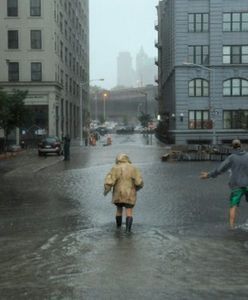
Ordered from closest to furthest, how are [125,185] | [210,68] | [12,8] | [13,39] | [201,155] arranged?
[125,185] → [201,155] → [210,68] → [12,8] → [13,39]

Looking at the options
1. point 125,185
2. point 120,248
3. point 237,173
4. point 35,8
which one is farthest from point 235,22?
point 120,248

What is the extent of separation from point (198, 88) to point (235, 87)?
4052 mm

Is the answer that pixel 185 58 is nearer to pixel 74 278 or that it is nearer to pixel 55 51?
pixel 55 51

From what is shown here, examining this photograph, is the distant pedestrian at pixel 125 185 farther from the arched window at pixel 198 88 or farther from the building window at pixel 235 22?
the building window at pixel 235 22

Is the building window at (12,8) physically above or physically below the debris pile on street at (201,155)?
above

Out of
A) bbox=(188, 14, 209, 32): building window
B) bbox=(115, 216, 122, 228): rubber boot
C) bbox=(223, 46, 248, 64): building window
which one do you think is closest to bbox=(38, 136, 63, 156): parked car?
bbox=(188, 14, 209, 32): building window

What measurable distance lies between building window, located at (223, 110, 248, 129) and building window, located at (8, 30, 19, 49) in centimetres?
2443

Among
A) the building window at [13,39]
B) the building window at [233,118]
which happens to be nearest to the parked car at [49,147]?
the building window at [13,39]

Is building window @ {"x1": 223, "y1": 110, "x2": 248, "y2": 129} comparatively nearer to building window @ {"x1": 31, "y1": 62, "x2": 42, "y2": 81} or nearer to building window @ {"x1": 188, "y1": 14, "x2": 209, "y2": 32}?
building window @ {"x1": 188, "y1": 14, "x2": 209, "y2": 32}

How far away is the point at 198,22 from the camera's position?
68.7 metres

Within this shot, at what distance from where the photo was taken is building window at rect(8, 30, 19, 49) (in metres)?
70.0

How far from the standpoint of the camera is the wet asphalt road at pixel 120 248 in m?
7.45

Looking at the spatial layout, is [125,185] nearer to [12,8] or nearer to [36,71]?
[36,71]

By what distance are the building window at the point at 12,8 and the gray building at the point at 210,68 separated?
17590mm
